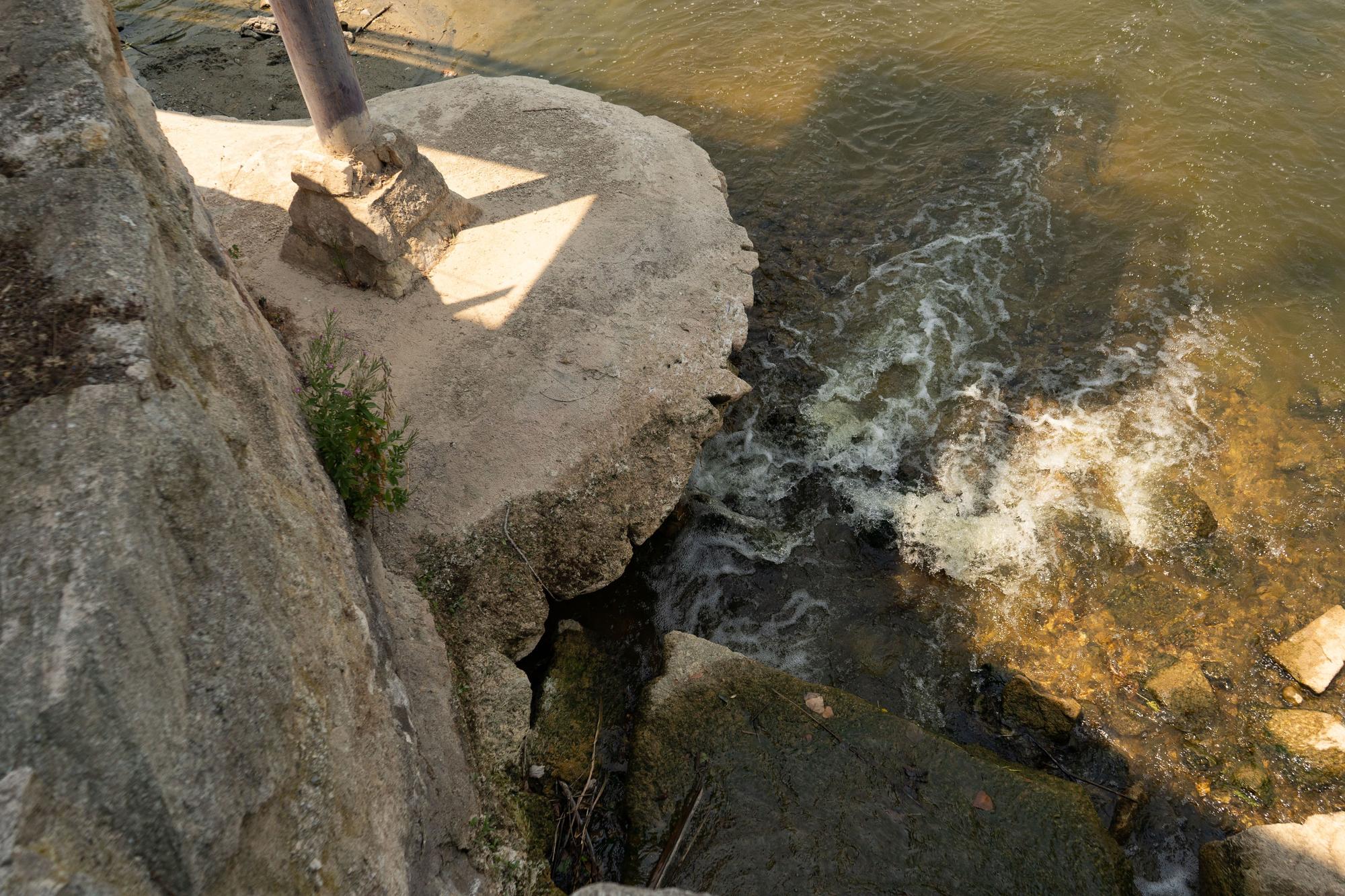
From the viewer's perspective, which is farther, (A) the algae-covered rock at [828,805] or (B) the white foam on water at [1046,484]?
(B) the white foam on water at [1046,484]

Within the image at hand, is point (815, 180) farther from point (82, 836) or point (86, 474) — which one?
point (82, 836)

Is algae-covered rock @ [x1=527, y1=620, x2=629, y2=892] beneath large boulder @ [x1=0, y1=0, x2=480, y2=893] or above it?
beneath

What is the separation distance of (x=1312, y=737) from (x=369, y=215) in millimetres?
6413

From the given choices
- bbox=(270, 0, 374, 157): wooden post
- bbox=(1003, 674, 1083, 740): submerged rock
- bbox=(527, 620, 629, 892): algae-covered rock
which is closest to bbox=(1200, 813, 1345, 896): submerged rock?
bbox=(1003, 674, 1083, 740): submerged rock

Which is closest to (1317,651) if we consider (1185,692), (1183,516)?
(1185,692)

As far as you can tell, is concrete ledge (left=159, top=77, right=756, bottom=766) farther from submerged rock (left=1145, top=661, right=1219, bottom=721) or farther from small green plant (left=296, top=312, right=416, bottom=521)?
submerged rock (left=1145, top=661, right=1219, bottom=721)

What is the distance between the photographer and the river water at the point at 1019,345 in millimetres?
5102

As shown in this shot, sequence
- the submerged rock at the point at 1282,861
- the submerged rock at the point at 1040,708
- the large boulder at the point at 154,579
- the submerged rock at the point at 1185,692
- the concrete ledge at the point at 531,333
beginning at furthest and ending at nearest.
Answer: the submerged rock at the point at 1185,692, the submerged rock at the point at 1040,708, the concrete ledge at the point at 531,333, the submerged rock at the point at 1282,861, the large boulder at the point at 154,579

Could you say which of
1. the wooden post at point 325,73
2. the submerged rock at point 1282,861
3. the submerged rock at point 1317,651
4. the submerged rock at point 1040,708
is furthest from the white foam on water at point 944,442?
the wooden post at point 325,73

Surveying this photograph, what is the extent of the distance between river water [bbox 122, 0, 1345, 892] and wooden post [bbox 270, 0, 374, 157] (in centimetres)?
328

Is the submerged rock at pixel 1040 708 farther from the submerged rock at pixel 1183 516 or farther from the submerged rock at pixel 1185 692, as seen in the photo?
the submerged rock at pixel 1183 516

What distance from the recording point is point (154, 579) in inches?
81.1

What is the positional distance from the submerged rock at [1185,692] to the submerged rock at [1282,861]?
0.76 meters

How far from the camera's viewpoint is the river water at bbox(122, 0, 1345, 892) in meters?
5.10
